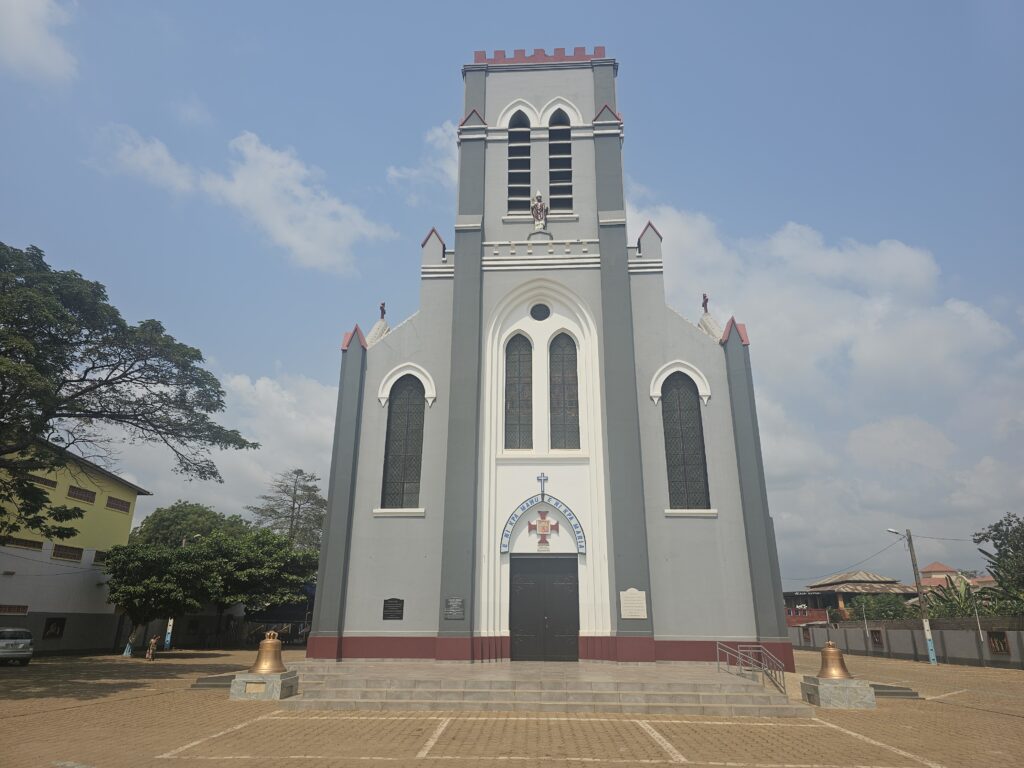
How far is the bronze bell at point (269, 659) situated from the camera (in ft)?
39.3

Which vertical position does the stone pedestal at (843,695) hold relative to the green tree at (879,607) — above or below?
below

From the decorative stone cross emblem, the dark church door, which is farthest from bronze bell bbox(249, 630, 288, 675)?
the decorative stone cross emblem

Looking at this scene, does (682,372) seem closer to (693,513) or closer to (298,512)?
(693,513)

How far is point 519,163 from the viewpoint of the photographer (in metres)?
20.5

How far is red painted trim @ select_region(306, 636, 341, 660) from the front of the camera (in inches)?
611

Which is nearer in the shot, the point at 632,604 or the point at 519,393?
the point at 632,604

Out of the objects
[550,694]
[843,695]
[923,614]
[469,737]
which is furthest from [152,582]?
[923,614]

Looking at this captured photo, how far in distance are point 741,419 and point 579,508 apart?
191 inches

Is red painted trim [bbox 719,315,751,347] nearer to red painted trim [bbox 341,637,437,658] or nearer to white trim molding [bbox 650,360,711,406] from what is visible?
white trim molding [bbox 650,360,711,406]

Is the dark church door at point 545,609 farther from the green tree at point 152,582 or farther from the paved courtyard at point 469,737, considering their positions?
the green tree at point 152,582

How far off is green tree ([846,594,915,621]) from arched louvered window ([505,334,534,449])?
31.4 m

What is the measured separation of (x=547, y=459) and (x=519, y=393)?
2.11m

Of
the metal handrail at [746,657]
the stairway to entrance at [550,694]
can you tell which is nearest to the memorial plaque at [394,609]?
the stairway to entrance at [550,694]

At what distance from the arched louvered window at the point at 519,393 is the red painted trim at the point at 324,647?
651cm
